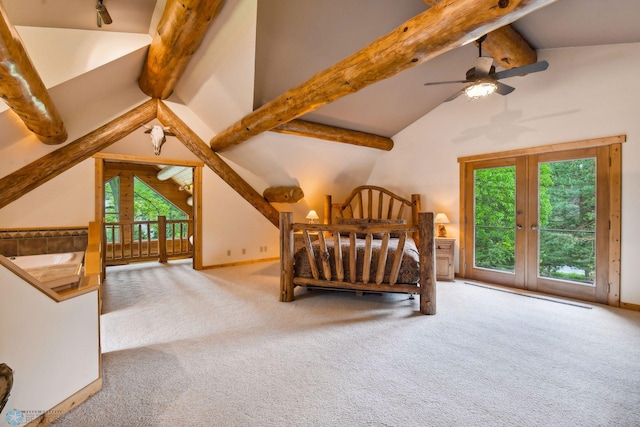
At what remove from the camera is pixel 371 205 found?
5.84 meters

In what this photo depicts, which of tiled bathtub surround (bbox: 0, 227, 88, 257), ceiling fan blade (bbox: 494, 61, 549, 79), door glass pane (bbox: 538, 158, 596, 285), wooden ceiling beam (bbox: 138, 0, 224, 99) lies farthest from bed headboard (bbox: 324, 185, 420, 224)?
tiled bathtub surround (bbox: 0, 227, 88, 257)

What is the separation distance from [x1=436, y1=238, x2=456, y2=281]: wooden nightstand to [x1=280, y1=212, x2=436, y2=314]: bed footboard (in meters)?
1.44

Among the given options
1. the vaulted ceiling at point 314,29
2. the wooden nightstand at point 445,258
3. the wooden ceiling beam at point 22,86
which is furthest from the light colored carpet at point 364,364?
the vaulted ceiling at point 314,29

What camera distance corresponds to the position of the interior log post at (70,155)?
3.79 m

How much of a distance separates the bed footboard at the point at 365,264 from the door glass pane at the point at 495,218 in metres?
1.86

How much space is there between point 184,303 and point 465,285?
3871 millimetres

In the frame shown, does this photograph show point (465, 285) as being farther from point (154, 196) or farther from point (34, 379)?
point (154, 196)

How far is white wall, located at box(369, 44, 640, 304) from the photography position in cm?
315

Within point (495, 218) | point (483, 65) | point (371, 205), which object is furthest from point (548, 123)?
point (371, 205)

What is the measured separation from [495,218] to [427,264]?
2.02 meters

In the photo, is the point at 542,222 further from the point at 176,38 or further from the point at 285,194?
the point at 176,38

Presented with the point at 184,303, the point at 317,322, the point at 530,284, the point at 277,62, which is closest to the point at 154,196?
the point at 184,303

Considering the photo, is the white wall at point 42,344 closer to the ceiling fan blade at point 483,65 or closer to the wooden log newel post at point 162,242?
the ceiling fan blade at point 483,65

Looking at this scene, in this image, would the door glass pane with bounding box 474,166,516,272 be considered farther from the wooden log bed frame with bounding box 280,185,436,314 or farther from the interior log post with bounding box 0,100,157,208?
the interior log post with bounding box 0,100,157,208
